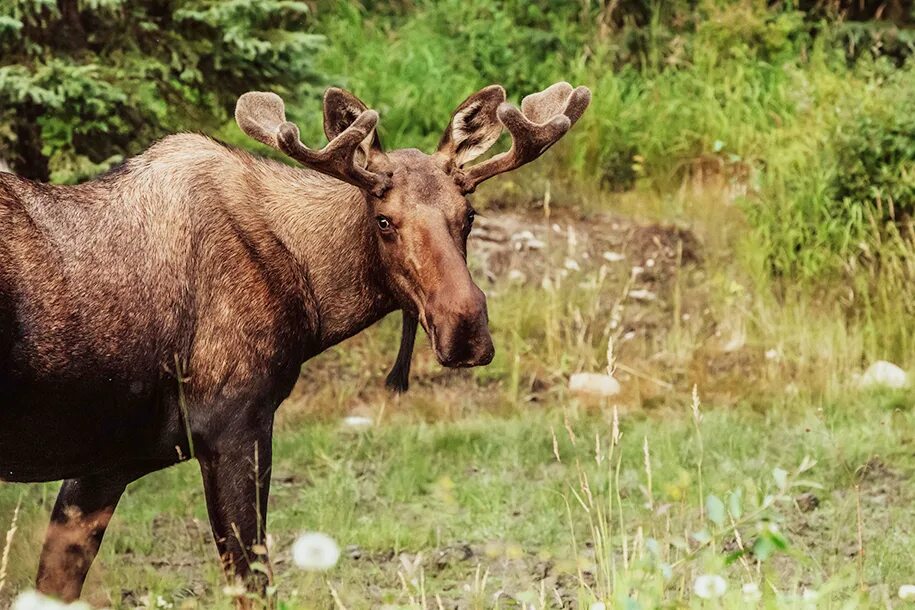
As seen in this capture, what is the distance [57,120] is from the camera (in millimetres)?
7887

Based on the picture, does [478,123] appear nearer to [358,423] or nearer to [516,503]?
[516,503]

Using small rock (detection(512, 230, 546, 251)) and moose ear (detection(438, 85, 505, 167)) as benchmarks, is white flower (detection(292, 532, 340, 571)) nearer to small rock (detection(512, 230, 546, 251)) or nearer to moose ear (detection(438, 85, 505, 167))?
moose ear (detection(438, 85, 505, 167))

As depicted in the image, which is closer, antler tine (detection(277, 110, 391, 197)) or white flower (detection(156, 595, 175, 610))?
white flower (detection(156, 595, 175, 610))

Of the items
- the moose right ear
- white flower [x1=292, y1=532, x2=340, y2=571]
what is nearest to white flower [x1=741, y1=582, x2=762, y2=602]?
white flower [x1=292, y1=532, x2=340, y2=571]

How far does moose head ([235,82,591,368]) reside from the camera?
15.5ft

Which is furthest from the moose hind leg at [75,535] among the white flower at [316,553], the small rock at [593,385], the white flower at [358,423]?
the small rock at [593,385]

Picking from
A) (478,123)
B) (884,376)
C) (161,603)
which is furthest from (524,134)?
(884,376)

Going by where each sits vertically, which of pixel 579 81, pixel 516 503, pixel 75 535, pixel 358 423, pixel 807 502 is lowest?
pixel 358 423

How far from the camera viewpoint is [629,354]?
9297 millimetres

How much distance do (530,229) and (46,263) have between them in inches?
237

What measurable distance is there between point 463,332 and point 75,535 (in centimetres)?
160

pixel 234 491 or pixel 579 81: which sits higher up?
pixel 234 491

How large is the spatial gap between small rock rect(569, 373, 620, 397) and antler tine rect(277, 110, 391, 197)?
387 cm

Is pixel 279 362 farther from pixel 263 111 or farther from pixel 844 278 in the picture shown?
pixel 844 278
